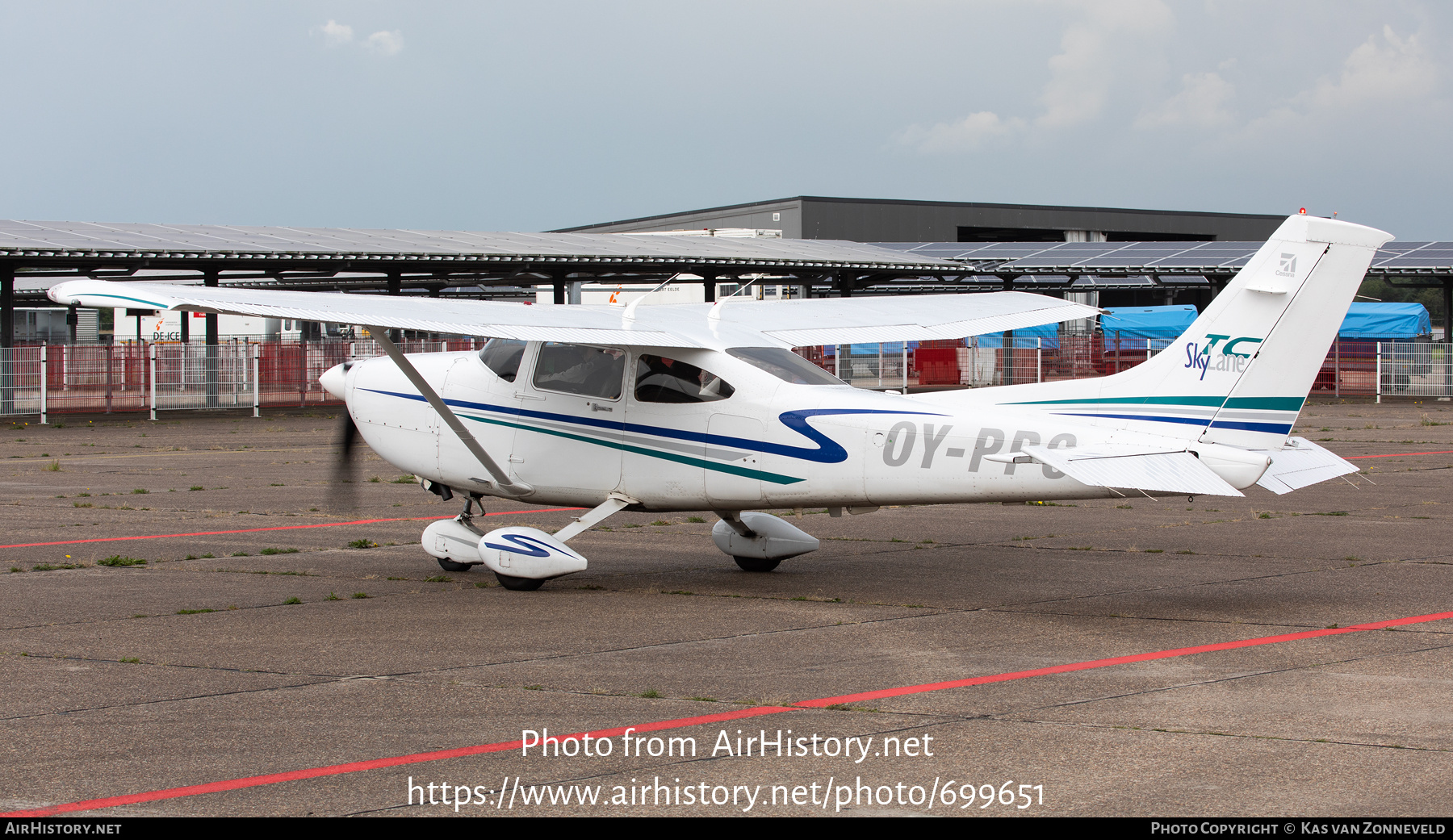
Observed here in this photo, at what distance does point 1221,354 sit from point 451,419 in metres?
5.55

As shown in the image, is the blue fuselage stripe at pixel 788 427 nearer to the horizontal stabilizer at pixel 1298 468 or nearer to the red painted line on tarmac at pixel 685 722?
the horizontal stabilizer at pixel 1298 468

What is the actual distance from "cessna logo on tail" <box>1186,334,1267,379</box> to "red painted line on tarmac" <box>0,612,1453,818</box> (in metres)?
1.76

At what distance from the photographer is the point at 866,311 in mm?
11688

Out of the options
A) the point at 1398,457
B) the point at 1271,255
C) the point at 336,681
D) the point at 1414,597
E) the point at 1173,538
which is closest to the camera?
the point at 336,681

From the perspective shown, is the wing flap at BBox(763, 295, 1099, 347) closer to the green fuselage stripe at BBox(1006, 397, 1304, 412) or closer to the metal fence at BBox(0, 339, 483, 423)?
the green fuselage stripe at BBox(1006, 397, 1304, 412)

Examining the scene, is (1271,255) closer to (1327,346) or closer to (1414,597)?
(1327,346)

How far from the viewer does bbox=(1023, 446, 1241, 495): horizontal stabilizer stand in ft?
25.6

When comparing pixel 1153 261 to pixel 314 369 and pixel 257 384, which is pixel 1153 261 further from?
pixel 257 384

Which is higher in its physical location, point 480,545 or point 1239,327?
point 1239,327

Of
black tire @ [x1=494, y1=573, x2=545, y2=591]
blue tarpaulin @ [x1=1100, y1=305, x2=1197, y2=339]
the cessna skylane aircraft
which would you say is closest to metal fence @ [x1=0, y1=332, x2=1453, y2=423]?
blue tarpaulin @ [x1=1100, y1=305, x2=1197, y2=339]

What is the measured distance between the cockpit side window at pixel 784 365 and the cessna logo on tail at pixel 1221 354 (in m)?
2.39
